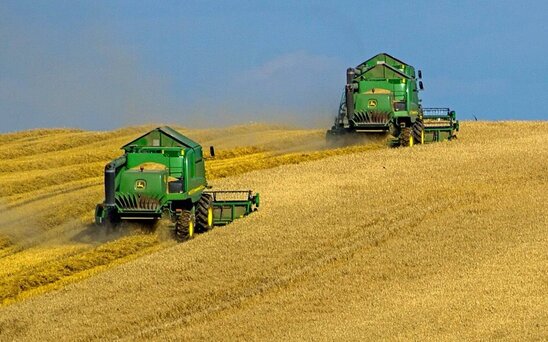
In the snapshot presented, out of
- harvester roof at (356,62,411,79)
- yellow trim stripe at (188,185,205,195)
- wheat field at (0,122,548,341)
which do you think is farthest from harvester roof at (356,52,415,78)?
yellow trim stripe at (188,185,205,195)

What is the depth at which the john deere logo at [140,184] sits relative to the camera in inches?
1240

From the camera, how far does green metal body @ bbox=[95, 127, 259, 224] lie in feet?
103

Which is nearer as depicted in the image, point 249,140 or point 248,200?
point 248,200

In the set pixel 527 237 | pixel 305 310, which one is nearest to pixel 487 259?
pixel 527 237

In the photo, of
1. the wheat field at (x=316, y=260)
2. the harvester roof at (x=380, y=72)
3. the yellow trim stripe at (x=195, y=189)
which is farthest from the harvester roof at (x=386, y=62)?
the yellow trim stripe at (x=195, y=189)

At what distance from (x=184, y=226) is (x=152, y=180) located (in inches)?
56.3

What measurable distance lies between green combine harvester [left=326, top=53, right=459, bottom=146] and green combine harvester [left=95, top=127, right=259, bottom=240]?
14534 millimetres

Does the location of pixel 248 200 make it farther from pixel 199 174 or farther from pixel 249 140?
pixel 249 140

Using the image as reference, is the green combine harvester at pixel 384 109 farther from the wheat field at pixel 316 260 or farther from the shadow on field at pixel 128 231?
the shadow on field at pixel 128 231

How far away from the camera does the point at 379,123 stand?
153ft

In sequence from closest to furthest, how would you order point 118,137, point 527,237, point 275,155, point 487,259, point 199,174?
1. point 487,259
2. point 527,237
3. point 199,174
4. point 275,155
5. point 118,137

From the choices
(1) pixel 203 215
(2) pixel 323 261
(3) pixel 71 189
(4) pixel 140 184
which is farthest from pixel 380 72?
(2) pixel 323 261

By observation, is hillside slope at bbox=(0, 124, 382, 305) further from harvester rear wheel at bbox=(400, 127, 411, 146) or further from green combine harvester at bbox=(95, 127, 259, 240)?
harvester rear wheel at bbox=(400, 127, 411, 146)

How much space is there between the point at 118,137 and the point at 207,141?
5.81 meters
